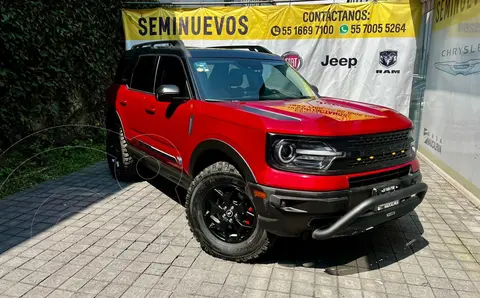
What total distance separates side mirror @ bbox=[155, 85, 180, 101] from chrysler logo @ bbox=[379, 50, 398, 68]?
246 inches

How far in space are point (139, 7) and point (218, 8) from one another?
7.50 feet

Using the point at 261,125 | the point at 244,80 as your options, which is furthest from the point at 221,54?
the point at 261,125

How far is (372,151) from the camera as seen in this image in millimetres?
3004

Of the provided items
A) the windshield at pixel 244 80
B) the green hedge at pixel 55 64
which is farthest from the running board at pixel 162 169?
the green hedge at pixel 55 64

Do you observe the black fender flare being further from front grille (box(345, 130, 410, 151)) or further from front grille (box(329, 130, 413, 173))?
front grille (box(345, 130, 410, 151))

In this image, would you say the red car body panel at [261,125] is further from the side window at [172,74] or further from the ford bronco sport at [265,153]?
the side window at [172,74]

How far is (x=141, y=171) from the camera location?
5922 mm

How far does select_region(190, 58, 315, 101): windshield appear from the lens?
3820 mm

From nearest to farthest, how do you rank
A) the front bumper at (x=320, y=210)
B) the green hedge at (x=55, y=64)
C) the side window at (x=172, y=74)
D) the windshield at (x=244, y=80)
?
the front bumper at (x=320, y=210)
the windshield at (x=244, y=80)
the side window at (x=172, y=74)
the green hedge at (x=55, y=64)

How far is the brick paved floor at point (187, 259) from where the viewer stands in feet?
9.66

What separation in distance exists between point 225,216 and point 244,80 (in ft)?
5.15

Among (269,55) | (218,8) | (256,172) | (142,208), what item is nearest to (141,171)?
(142,208)

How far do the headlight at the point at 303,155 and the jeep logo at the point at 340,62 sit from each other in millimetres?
6358

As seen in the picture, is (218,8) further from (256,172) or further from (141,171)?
(256,172)
